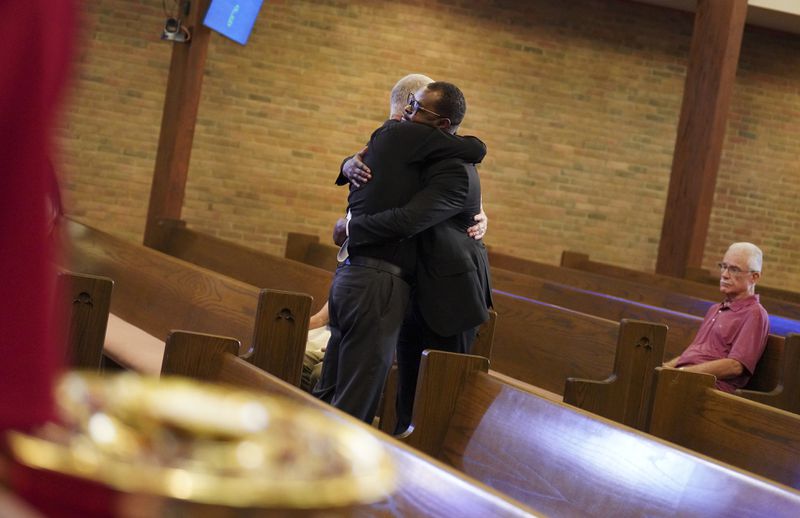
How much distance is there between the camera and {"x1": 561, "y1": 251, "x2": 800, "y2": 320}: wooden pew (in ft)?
23.2

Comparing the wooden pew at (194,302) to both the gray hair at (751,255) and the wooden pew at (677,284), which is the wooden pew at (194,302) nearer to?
the gray hair at (751,255)

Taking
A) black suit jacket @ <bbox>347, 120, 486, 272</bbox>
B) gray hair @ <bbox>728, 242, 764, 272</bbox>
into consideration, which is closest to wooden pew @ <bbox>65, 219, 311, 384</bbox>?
black suit jacket @ <bbox>347, 120, 486, 272</bbox>

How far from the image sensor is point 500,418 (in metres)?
3.04

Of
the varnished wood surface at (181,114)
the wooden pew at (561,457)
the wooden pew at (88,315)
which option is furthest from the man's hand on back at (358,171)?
the varnished wood surface at (181,114)

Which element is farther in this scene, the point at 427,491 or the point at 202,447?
the point at 427,491

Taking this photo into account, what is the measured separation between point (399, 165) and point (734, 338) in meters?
2.25

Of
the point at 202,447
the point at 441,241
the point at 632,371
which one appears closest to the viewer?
the point at 202,447

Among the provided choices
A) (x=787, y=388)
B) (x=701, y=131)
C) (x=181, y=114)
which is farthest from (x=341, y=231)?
(x=181, y=114)

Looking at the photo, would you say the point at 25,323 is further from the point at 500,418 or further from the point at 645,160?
the point at 645,160

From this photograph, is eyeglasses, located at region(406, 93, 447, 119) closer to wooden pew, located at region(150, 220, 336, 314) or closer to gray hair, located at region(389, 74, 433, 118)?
gray hair, located at region(389, 74, 433, 118)

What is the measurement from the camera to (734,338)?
519cm

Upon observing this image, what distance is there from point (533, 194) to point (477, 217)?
26.8ft

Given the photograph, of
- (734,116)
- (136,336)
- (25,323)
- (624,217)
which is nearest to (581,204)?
(624,217)

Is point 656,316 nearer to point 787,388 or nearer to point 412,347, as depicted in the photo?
point 787,388
